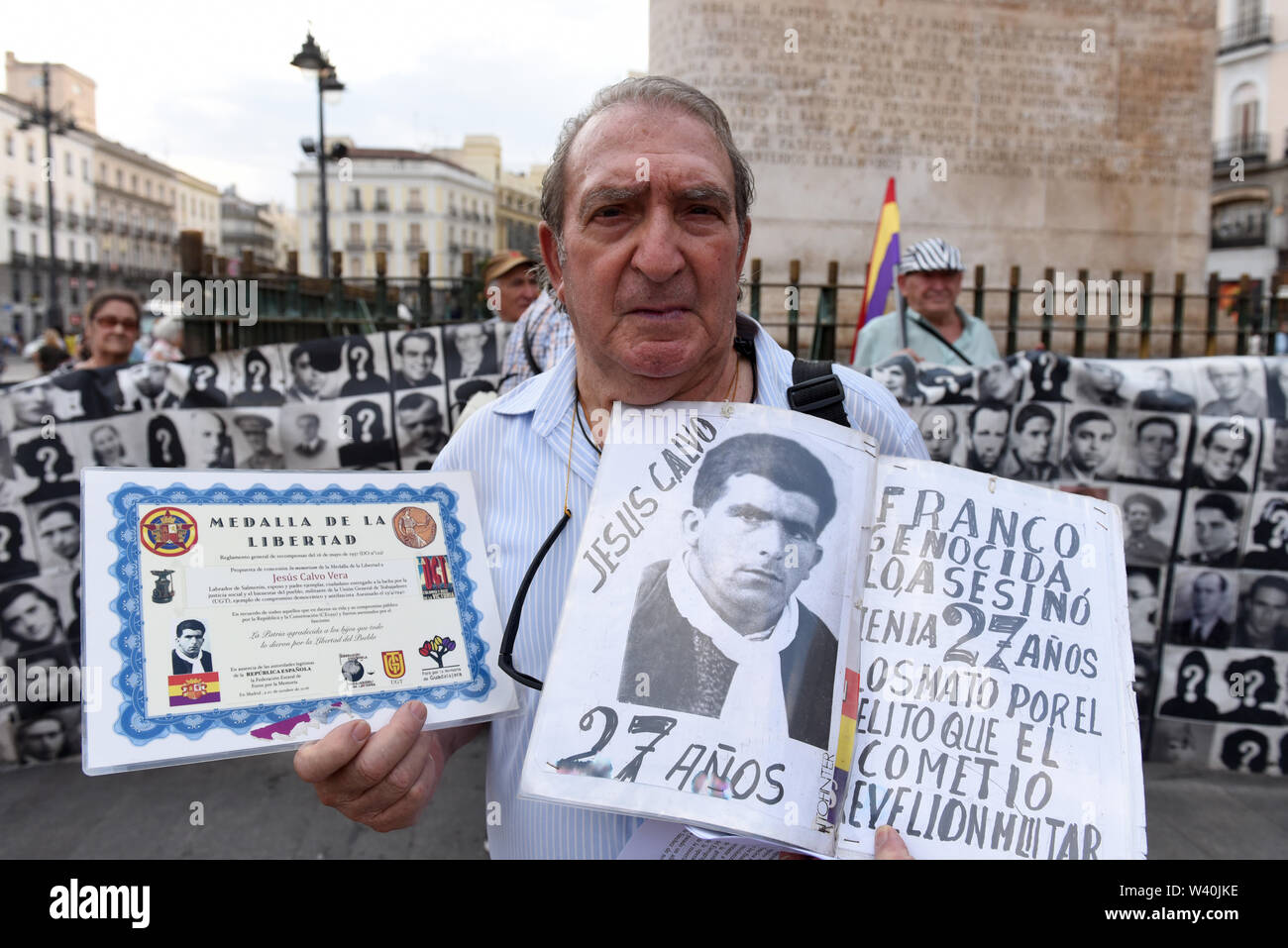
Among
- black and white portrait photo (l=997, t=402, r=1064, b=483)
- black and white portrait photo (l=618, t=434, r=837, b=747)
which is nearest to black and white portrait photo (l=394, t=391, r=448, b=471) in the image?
black and white portrait photo (l=997, t=402, r=1064, b=483)

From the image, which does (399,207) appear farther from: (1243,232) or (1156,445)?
(1156,445)

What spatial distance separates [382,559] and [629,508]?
1.25 feet

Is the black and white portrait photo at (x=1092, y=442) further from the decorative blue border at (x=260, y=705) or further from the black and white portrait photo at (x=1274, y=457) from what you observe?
the decorative blue border at (x=260, y=705)

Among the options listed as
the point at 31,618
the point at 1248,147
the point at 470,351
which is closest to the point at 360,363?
the point at 470,351

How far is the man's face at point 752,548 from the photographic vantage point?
119cm

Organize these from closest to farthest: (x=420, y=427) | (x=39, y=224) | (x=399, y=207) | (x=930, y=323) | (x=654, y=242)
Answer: (x=654, y=242)
(x=420, y=427)
(x=930, y=323)
(x=39, y=224)
(x=399, y=207)

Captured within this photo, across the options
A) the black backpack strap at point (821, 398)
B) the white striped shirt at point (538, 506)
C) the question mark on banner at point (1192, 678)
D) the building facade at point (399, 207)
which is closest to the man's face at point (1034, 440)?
the question mark on banner at point (1192, 678)

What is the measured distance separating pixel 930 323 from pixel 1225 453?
147 cm

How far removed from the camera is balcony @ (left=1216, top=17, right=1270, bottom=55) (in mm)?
36812

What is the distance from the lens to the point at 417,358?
4445 millimetres

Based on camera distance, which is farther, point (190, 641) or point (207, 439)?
point (207, 439)
